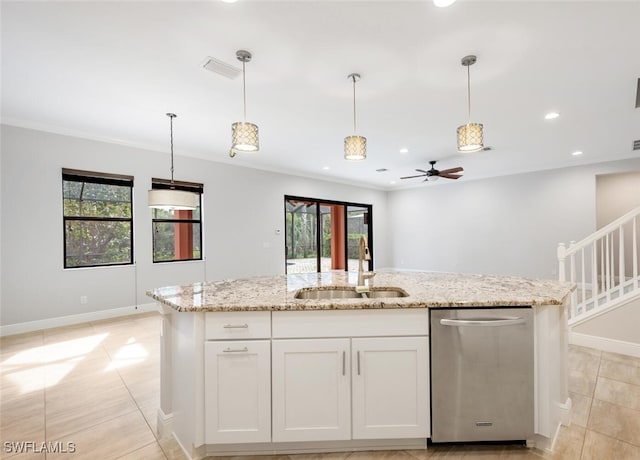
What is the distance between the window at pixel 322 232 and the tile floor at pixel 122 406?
13.2 ft

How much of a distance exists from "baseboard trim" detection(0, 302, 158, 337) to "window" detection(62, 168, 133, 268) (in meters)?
0.69

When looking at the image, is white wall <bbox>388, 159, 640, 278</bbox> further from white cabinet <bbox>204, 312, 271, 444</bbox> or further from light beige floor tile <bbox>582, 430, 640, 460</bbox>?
white cabinet <bbox>204, 312, 271, 444</bbox>

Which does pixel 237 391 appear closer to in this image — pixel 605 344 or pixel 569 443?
pixel 569 443

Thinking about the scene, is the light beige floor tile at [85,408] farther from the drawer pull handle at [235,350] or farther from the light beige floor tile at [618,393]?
the light beige floor tile at [618,393]

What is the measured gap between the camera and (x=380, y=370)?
1722 mm

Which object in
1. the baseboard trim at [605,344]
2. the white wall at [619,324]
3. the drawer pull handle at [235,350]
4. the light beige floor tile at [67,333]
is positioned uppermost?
the drawer pull handle at [235,350]

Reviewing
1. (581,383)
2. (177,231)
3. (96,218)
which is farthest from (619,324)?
(96,218)

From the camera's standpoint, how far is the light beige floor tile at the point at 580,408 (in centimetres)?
206

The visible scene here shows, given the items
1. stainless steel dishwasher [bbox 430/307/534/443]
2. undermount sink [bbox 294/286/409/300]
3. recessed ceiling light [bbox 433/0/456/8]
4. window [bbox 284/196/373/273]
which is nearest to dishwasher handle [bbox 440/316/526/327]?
stainless steel dishwasher [bbox 430/307/534/443]

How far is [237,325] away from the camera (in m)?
1.68

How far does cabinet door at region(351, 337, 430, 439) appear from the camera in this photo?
1.72m

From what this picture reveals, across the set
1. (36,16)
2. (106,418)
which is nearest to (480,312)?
(106,418)

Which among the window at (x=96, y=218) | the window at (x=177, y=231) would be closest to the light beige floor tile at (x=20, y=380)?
the window at (x=96, y=218)

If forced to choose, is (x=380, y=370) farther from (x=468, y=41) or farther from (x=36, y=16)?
(x=36, y=16)
